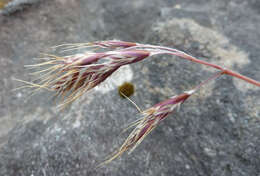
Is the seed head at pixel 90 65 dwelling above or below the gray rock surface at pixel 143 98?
above

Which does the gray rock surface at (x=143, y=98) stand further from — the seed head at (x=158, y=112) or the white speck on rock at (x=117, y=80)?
the seed head at (x=158, y=112)

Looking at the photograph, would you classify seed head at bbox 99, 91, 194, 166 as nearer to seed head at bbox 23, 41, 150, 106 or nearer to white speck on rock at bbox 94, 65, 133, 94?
seed head at bbox 23, 41, 150, 106

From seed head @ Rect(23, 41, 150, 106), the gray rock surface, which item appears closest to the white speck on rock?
the gray rock surface

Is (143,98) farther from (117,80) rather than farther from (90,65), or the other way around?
(90,65)

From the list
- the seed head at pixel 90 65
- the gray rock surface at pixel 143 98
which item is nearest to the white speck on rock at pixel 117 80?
the gray rock surface at pixel 143 98

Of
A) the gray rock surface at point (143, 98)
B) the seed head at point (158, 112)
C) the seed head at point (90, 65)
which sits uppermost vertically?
the seed head at point (90, 65)

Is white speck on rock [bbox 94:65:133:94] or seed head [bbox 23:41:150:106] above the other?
seed head [bbox 23:41:150:106]

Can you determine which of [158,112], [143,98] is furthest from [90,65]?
[143,98]

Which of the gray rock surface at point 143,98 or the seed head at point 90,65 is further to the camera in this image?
the gray rock surface at point 143,98
